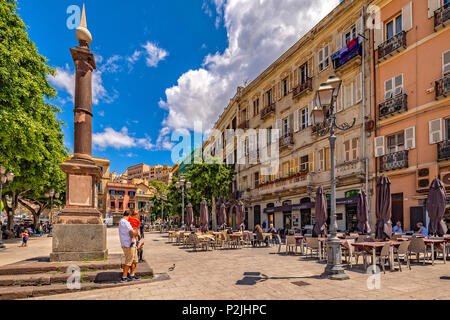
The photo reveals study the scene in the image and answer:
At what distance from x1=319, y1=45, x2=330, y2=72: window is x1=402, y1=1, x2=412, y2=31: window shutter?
5.86m

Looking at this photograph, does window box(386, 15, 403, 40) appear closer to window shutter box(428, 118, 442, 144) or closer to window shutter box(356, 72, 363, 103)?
window shutter box(356, 72, 363, 103)

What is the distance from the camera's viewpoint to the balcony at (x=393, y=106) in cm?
1722

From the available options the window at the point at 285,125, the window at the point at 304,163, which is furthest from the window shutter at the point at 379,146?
the window at the point at 285,125

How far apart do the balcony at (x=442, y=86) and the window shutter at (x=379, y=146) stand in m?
3.67

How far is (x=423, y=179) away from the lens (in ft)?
51.6

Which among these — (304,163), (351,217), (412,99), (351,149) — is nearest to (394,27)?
(412,99)

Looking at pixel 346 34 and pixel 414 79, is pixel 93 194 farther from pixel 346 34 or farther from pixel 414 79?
pixel 346 34

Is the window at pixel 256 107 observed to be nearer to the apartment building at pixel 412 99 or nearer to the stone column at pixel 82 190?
the apartment building at pixel 412 99

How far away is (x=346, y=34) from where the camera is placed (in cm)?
2153

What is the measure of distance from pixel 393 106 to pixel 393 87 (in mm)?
1247

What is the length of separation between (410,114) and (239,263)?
1333 cm

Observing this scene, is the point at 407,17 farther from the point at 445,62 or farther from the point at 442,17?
the point at 445,62

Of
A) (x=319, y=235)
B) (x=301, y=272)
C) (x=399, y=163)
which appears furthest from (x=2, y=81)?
(x=399, y=163)
